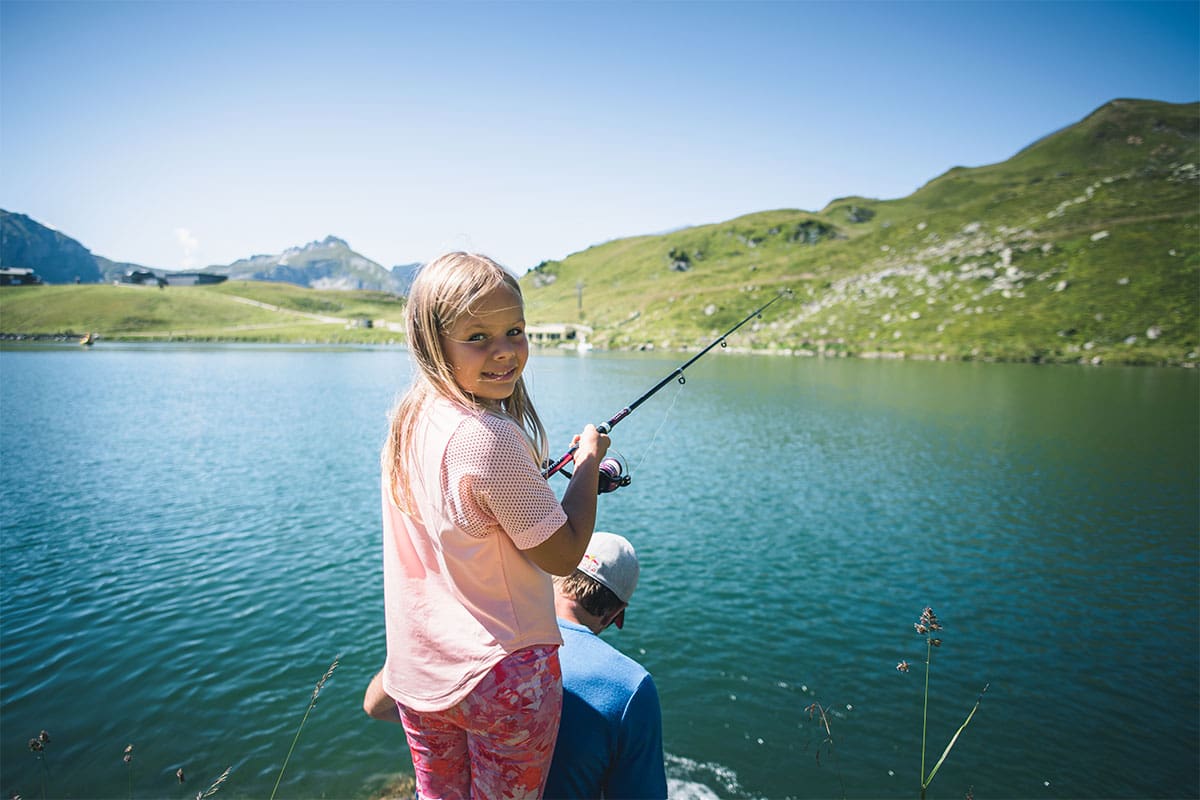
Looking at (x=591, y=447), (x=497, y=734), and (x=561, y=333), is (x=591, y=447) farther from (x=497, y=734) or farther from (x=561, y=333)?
(x=561, y=333)

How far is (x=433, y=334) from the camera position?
224 centimetres

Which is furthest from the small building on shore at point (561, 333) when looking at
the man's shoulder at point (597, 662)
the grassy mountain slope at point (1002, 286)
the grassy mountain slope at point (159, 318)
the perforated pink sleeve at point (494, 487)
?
the perforated pink sleeve at point (494, 487)

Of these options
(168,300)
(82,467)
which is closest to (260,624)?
(82,467)

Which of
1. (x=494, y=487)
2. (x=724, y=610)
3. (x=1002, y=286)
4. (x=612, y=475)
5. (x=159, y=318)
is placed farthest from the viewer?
(x=159, y=318)

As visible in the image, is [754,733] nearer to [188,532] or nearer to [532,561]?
[532,561]

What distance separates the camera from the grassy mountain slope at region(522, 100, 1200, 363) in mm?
67938

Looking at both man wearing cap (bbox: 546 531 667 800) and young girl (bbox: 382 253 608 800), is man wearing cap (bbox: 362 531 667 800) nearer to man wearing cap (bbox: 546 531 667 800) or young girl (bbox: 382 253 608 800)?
man wearing cap (bbox: 546 531 667 800)

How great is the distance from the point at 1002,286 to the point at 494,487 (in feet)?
333

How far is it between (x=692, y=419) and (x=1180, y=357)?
187 ft

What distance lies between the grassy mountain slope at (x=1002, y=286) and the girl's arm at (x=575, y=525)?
34.5m

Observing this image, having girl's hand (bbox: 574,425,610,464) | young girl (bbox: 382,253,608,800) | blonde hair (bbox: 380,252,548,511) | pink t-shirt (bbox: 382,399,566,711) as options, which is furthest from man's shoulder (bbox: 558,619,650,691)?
blonde hair (bbox: 380,252,548,511)

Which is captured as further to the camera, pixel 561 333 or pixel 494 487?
pixel 561 333

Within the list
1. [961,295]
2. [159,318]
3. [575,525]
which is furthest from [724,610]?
[159,318]

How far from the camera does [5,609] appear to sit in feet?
35.4
